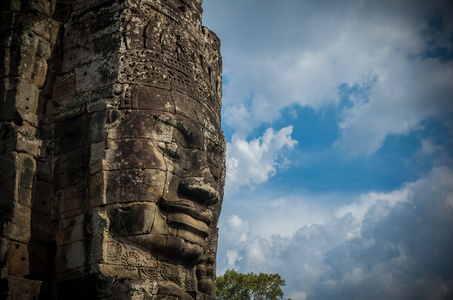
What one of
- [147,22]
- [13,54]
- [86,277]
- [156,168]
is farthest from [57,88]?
[86,277]

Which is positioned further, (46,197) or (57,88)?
(57,88)

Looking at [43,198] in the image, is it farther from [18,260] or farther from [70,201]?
[18,260]

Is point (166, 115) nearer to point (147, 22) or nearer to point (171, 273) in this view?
point (147, 22)

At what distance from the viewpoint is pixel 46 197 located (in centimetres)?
850

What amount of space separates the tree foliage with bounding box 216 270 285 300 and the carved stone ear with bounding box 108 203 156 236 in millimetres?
19802

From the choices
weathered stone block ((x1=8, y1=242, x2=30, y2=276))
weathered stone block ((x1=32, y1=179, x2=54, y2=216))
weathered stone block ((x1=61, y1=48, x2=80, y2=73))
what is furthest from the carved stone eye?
weathered stone block ((x1=8, y1=242, x2=30, y2=276))

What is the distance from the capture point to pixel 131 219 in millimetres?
7762

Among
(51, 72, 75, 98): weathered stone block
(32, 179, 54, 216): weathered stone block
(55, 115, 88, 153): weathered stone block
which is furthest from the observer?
(51, 72, 75, 98): weathered stone block

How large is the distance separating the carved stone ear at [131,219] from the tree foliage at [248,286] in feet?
65.0

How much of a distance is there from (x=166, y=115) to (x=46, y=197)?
2.25 meters

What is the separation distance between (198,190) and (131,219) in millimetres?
1132

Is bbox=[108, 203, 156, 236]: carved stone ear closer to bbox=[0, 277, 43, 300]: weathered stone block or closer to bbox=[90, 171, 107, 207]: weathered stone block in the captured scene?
bbox=[90, 171, 107, 207]: weathered stone block

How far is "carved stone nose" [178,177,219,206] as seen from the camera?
8.25 m

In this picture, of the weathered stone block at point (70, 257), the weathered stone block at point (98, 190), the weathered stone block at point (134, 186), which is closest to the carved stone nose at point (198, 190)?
the weathered stone block at point (134, 186)
